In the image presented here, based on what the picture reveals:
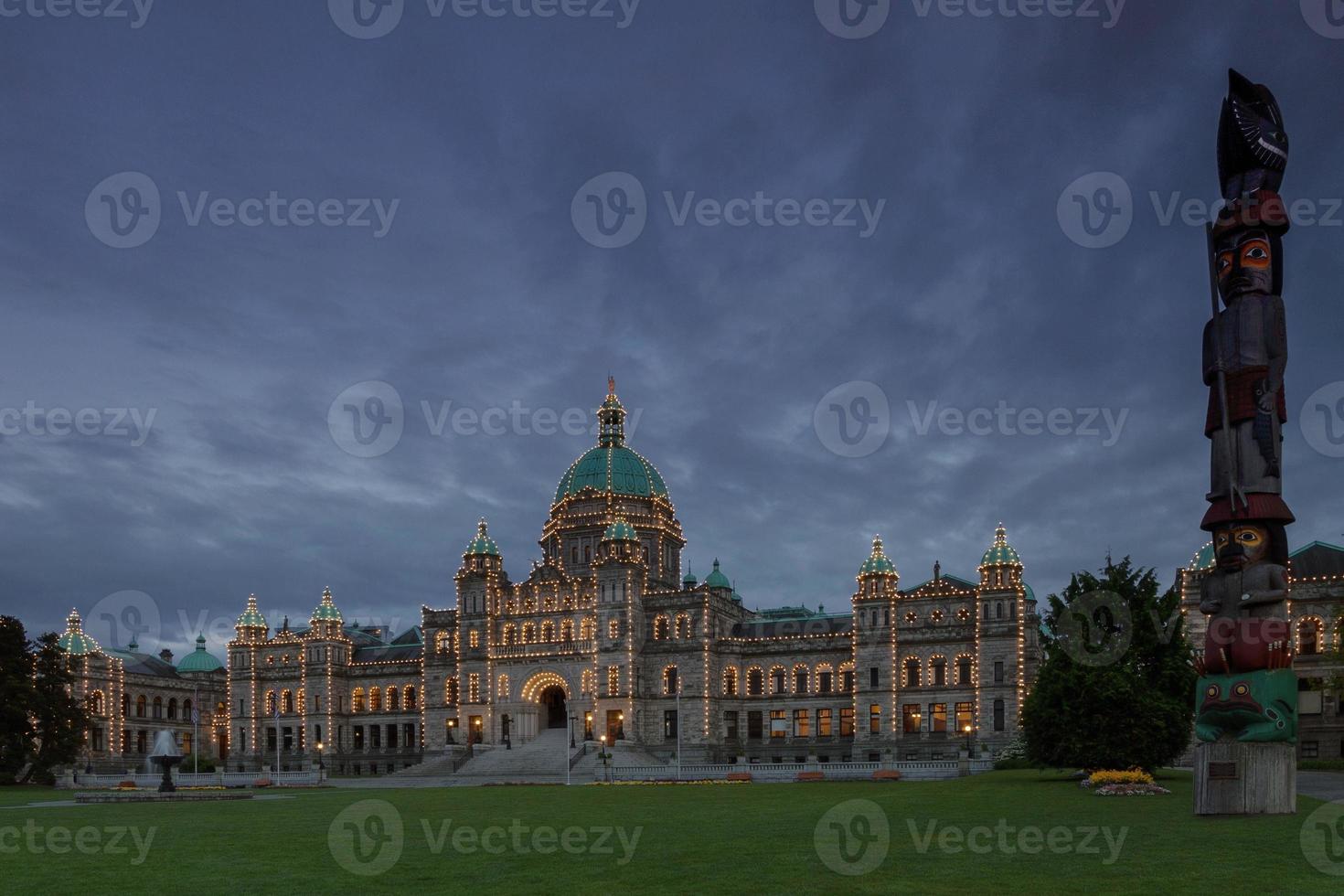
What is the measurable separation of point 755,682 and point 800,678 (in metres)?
4.14

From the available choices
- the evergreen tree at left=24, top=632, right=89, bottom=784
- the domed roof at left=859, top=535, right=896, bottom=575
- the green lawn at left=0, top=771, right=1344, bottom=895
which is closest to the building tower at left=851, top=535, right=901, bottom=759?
the domed roof at left=859, top=535, right=896, bottom=575

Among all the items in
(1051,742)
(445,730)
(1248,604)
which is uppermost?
(1248,604)

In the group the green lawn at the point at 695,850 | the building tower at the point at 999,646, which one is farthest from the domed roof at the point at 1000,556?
the green lawn at the point at 695,850

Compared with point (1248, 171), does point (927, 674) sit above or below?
below

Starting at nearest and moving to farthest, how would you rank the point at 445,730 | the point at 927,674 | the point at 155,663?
the point at 927,674
the point at 445,730
the point at 155,663

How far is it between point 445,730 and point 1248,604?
287 feet

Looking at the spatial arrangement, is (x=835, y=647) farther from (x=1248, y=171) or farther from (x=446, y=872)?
(x=446, y=872)

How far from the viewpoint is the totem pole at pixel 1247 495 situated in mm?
30562

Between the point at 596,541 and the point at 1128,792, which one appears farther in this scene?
the point at 596,541

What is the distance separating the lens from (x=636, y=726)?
97.4 m

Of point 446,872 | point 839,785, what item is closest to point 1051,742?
point 839,785

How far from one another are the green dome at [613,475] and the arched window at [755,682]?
21.5 meters

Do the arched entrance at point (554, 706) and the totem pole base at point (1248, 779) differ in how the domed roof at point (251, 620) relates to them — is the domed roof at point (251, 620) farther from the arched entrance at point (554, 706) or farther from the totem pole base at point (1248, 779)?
the totem pole base at point (1248, 779)

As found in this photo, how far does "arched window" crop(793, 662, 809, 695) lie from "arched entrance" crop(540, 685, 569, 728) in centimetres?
2116
